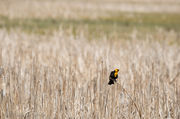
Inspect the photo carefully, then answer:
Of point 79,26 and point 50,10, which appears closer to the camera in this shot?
point 79,26

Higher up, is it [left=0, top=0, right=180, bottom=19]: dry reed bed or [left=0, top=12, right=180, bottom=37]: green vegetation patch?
[left=0, top=0, right=180, bottom=19]: dry reed bed

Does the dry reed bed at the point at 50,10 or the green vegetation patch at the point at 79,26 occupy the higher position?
the dry reed bed at the point at 50,10

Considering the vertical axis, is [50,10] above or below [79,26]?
above

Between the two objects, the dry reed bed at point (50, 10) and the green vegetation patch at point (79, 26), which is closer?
the green vegetation patch at point (79, 26)

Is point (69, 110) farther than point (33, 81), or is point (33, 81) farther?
point (33, 81)

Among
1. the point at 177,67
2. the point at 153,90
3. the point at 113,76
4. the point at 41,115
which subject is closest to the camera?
the point at 113,76

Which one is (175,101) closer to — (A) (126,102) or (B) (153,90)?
(B) (153,90)

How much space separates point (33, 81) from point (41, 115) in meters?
0.75

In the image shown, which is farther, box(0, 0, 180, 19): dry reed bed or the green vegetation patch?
box(0, 0, 180, 19): dry reed bed

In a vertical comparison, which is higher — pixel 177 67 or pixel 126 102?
pixel 177 67

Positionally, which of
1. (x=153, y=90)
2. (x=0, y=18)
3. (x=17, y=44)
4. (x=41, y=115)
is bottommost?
(x=41, y=115)

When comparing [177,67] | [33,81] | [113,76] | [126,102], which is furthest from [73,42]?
[113,76]

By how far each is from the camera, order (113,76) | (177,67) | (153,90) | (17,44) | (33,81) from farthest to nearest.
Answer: (17,44)
(177,67)
(33,81)
(153,90)
(113,76)

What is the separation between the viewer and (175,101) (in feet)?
8.26
